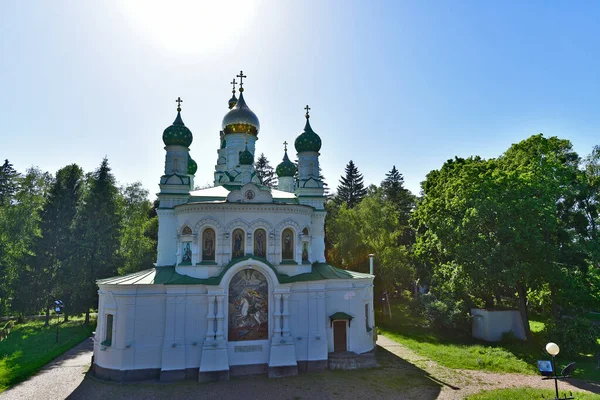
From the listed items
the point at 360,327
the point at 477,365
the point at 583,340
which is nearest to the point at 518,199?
the point at 583,340

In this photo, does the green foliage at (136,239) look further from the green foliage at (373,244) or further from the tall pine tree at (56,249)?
the green foliage at (373,244)

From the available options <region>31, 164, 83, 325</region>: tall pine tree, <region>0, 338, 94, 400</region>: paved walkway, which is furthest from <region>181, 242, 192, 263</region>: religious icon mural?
<region>31, 164, 83, 325</region>: tall pine tree

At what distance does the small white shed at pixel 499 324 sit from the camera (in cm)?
2000

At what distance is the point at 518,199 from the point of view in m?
17.5

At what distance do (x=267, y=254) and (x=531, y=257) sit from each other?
13.2 meters

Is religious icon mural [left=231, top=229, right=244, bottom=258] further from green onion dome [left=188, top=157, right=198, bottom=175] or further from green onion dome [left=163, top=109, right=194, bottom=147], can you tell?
green onion dome [left=188, top=157, right=198, bottom=175]

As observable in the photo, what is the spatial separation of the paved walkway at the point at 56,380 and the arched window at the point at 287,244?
9600 mm

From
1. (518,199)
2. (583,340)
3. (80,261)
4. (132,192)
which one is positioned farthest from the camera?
(132,192)

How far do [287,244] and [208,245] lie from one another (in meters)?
A: 3.62

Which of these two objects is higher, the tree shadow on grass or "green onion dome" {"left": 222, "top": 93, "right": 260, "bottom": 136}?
"green onion dome" {"left": 222, "top": 93, "right": 260, "bottom": 136}

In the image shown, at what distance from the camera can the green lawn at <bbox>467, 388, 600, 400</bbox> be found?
1177cm

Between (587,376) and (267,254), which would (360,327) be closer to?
(267,254)

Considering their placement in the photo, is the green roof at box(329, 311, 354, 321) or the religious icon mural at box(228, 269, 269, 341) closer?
the religious icon mural at box(228, 269, 269, 341)

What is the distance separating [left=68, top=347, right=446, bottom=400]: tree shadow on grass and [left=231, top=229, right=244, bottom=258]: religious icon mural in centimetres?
504
